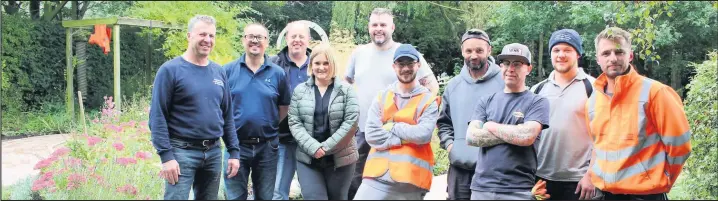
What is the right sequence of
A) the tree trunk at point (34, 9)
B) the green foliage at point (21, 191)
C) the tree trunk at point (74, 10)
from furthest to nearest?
the tree trunk at point (74, 10), the tree trunk at point (34, 9), the green foliage at point (21, 191)

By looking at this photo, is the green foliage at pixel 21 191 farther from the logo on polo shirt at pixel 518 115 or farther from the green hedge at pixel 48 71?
the green hedge at pixel 48 71

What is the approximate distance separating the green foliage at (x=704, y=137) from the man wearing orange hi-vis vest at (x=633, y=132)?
2764 millimetres

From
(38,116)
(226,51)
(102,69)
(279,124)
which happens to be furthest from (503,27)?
(279,124)

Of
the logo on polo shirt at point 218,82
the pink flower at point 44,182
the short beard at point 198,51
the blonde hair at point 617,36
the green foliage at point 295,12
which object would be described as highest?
the green foliage at point 295,12

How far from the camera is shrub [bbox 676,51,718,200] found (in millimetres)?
Answer: 5742

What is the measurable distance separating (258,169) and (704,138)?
12.9 feet

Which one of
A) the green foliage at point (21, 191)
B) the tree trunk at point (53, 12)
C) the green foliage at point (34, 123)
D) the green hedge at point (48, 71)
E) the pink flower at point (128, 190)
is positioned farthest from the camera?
the tree trunk at point (53, 12)

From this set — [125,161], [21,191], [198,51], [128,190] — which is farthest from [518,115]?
[21,191]

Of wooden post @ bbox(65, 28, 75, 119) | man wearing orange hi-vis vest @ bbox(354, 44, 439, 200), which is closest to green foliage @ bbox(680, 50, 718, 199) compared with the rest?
man wearing orange hi-vis vest @ bbox(354, 44, 439, 200)

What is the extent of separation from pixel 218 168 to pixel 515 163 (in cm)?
163

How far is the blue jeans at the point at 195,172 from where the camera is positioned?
11.8ft

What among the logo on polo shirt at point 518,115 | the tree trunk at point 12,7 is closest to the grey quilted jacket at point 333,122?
the logo on polo shirt at point 518,115

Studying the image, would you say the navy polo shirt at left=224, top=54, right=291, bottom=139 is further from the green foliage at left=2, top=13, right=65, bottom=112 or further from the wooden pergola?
the green foliage at left=2, top=13, right=65, bottom=112

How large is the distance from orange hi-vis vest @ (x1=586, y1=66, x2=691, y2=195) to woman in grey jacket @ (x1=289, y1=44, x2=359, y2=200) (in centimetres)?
145
